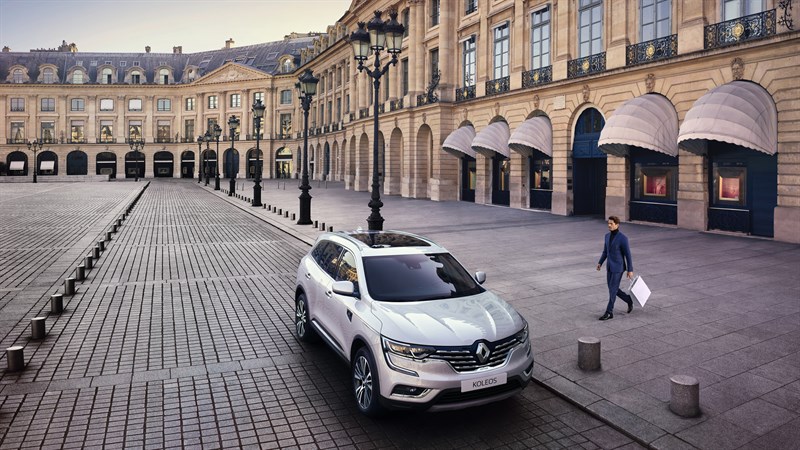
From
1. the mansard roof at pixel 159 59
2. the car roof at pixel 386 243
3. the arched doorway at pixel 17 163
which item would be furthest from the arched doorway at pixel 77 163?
the car roof at pixel 386 243

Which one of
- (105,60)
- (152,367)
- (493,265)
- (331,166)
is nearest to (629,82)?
(493,265)

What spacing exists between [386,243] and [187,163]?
9718 cm

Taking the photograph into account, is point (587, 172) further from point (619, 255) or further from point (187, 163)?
point (187, 163)

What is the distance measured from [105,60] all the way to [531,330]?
108128 mm

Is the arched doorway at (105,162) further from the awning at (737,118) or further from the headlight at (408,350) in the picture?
the headlight at (408,350)

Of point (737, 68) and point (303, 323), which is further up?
point (737, 68)

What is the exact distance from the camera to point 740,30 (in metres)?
19.5

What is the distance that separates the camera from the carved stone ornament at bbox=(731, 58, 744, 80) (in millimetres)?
19422

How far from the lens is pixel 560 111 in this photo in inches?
1109

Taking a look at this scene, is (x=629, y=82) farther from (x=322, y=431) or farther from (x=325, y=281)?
(x=322, y=431)

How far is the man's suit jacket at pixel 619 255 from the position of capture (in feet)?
31.1

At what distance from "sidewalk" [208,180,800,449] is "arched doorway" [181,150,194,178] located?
84.6 metres

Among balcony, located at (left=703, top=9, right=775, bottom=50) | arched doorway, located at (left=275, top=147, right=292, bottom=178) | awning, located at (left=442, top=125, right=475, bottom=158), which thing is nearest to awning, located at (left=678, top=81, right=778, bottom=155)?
balcony, located at (left=703, top=9, right=775, bottom=50)

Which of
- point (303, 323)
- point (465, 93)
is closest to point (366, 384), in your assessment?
point (303, 323)
